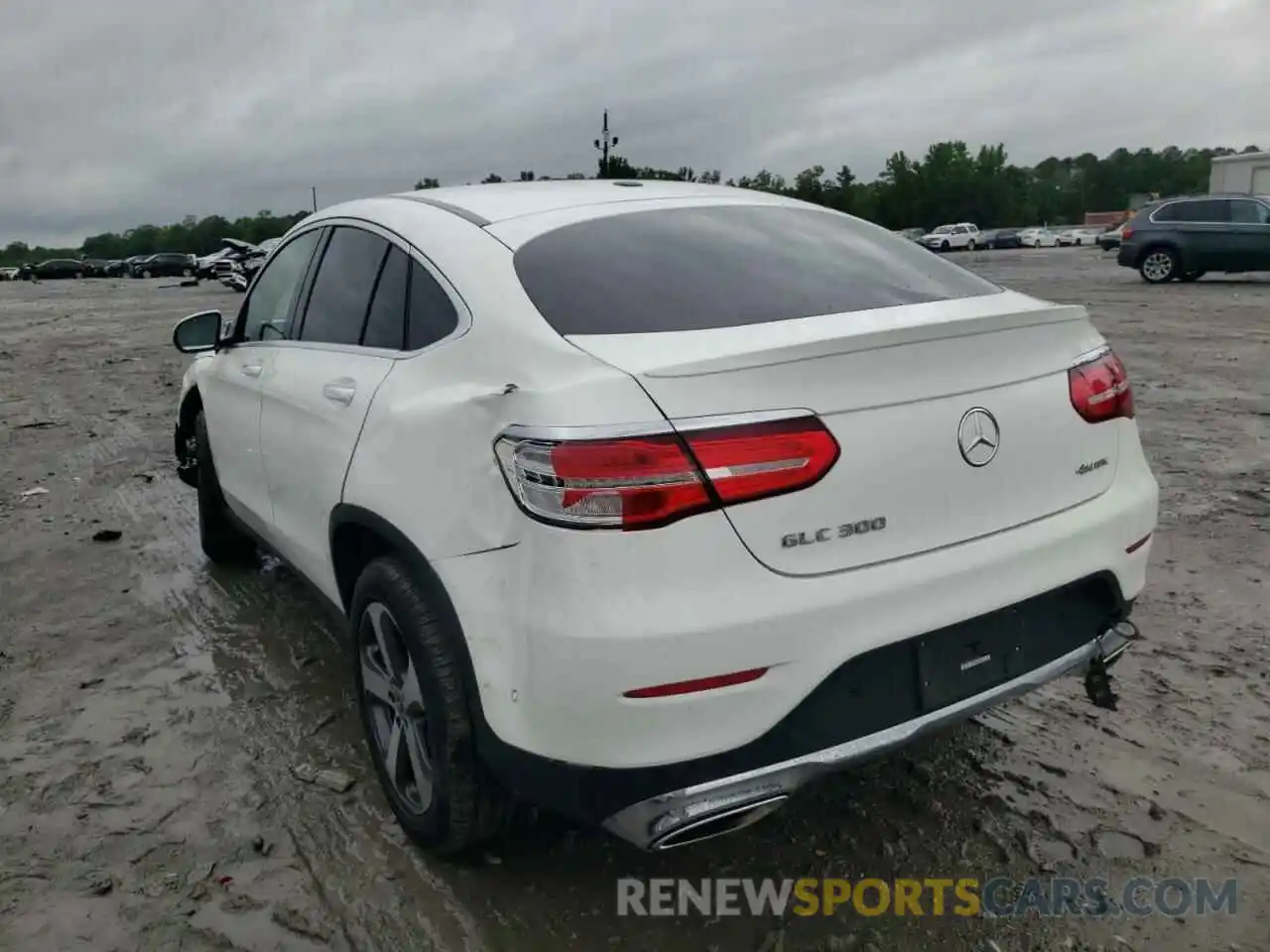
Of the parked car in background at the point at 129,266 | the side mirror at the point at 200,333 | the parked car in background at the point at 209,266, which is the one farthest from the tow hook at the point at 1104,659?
the parked car in background at the point at 129,266

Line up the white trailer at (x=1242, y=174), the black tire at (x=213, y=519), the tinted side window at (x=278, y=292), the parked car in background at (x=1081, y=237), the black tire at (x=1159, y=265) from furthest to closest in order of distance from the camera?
the parked car in background at (x=1081, y=237)
the white trailer at (x=1242, y=174)
the black tire at (x=1159, y=265)
the black tire at (x=213, y=519)
the tinted side window at (x=278, y=292)

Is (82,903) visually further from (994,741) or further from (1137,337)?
(1137,337)

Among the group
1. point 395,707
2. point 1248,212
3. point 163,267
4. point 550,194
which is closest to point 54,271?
point 163,267

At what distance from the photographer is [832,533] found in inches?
84.3

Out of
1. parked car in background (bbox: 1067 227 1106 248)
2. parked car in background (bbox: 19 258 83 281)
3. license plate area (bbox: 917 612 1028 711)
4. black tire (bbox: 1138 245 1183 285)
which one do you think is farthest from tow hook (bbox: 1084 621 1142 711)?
parked car in background (bbox: 19 258 83 281)

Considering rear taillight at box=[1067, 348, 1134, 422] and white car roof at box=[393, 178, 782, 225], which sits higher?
white car roof at box=[393, 178, 782, 225]

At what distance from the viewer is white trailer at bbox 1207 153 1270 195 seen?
125 feet

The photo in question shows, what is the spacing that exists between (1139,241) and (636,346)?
20080 mm

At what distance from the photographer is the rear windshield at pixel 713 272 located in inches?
96.0

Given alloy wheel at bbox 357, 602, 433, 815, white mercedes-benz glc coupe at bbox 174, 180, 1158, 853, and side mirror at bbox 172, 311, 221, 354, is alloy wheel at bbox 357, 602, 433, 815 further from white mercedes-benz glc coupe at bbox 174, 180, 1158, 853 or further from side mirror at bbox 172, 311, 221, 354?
side mirror at bbox 172, 311, 221, 354

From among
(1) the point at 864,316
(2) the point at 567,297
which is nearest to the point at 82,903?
(2) the point at 567,297

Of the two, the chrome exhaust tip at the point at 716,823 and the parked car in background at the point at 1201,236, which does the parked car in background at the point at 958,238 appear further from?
the chrome exhaust tip at the point at 716,823

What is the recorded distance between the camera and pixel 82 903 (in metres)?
2.64

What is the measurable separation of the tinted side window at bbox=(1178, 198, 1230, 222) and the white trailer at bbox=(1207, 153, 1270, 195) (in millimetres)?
22201
